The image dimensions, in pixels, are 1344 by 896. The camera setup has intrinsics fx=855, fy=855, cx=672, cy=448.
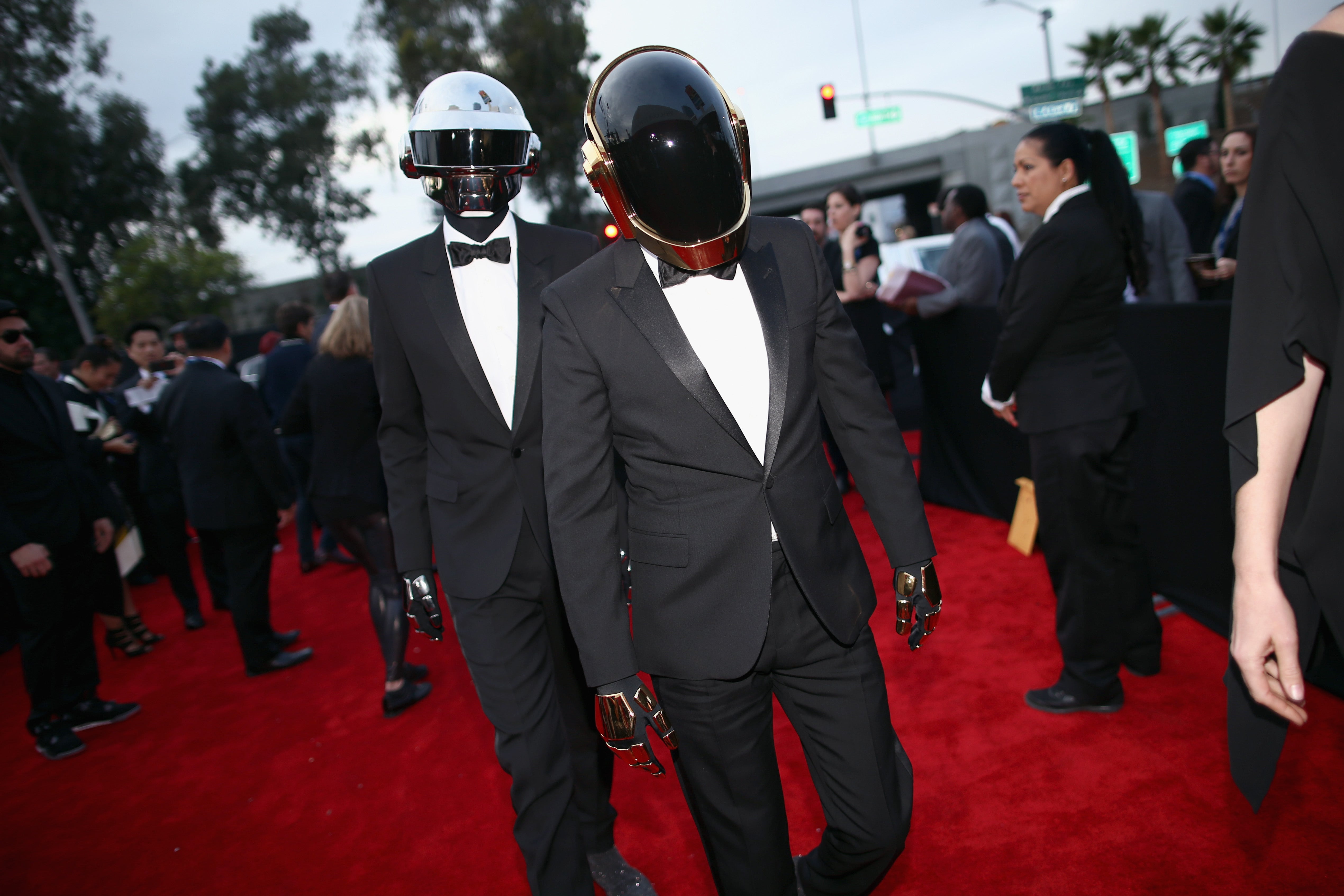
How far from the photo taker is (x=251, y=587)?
213 inches

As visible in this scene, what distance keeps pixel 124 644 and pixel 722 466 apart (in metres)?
6.19

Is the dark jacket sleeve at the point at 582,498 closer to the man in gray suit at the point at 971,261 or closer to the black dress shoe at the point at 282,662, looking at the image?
the man in gray suit at the point at 971,261

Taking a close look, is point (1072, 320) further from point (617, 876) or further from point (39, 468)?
point (39, 468)

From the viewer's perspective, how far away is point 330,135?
3938cm

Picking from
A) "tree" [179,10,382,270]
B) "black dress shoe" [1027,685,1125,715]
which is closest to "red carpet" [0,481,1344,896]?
"black dress shoe" [1027,685,1125,715]

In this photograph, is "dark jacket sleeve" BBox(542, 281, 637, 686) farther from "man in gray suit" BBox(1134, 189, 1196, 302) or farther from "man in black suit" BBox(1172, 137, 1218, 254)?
"man in black suit" BBox(1172, 137, 1218, 254)

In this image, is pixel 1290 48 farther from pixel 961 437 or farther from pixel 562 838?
pixel 961 437

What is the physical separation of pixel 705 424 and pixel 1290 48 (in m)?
1.14

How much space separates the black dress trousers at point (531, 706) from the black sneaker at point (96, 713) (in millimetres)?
3790

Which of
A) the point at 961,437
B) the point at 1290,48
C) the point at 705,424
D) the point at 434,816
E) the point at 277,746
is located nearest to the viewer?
the point at 1290,48

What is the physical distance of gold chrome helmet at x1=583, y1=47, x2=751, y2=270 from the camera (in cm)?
175

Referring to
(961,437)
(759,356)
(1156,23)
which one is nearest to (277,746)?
(759,356)

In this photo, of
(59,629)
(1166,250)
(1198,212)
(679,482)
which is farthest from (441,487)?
(1198,212)

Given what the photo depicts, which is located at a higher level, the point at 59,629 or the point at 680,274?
the point at 680,274
